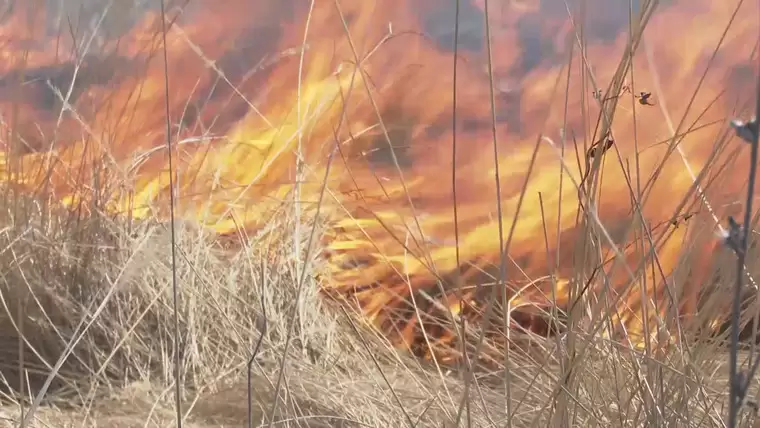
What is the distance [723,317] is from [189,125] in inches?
35.4

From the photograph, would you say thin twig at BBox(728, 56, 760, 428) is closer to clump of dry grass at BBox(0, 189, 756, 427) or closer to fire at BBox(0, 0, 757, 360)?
clump of dry grass at BBox(0, 189, 756, 427)

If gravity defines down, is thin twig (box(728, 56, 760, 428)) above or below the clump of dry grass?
above

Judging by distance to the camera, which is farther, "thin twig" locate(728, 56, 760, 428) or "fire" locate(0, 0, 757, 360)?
"fire" locate(0, 0, 757, 360)

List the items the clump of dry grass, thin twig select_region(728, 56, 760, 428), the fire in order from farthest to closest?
the fire → the clump of dry grass → thin twig select_region(728, 56, 760, 428)

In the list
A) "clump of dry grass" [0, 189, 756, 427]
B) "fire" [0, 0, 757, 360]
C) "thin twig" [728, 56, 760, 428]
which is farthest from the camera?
"fire" [0, 0, 757, 360]

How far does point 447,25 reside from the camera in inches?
45.6

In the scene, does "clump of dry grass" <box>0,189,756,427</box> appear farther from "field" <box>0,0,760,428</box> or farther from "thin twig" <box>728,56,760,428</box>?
"thin twig" <box>728,56,760,428</box>

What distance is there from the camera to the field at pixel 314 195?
79 centimetres

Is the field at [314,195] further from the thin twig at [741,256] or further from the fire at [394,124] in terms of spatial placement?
the thin twig at [741,256]

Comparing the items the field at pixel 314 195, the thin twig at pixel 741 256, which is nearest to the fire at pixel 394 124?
the field at pixel 314 195

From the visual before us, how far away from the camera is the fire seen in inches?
40.4

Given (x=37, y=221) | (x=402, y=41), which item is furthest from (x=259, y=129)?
(x=37, y=221)

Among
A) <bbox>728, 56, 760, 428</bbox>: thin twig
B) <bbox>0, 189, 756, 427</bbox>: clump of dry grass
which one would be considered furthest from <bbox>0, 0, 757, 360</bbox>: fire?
<bbox>728, 56, 760, 428</bbox>: thin twig

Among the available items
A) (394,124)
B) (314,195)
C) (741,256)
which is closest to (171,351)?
(314,195)
